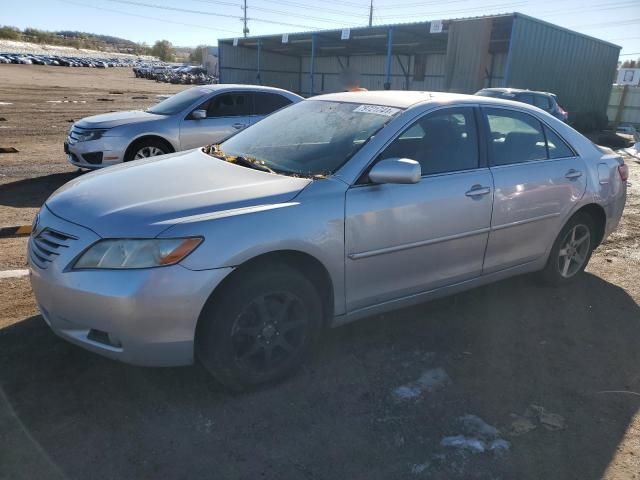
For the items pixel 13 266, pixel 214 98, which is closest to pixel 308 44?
pixel 214 98

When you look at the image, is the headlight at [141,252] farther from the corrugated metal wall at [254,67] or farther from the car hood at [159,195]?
the corrugated metal wall at [254,67]

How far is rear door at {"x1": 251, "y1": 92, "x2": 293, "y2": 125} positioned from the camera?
8570mm

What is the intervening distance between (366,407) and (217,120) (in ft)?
21.2

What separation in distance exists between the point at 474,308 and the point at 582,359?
908 millimetres

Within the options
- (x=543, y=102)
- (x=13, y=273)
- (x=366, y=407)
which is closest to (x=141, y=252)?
(x=366, y=407)

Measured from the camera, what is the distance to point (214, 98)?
826 cm

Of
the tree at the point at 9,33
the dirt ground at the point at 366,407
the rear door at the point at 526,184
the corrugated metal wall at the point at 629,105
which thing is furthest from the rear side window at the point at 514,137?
the tree at the point at 9,33

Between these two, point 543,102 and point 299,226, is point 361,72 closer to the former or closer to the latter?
point 543,102

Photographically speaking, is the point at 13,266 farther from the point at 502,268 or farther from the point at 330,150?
the point at 502,268

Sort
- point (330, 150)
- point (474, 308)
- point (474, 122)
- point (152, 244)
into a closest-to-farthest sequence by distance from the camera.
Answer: point (152, 244), point (330, 150), point (474, 122), point (474, 308)

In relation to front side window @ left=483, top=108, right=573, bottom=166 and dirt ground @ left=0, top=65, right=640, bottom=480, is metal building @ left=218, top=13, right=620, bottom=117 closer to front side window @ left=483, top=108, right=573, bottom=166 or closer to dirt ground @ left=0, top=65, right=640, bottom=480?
front side window @ left=483, top=108, right=573, bottom=166

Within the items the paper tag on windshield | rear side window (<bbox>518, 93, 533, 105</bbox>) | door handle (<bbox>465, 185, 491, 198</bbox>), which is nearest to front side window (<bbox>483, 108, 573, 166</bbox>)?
door handle (<bbox>465, 185, 491, 198</bbox>)

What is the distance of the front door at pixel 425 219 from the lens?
308 cm

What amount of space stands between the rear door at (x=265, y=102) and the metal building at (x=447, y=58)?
13609 millimetres
